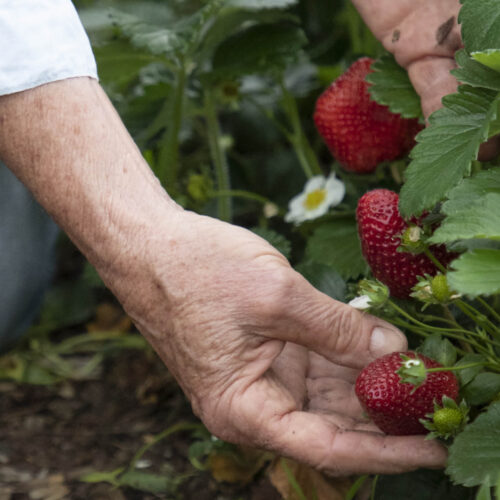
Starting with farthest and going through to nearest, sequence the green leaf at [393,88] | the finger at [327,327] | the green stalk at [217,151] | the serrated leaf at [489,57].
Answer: the green stalk at [217,151] → the green leaf at [393,88] → the finger at [327,327] → the serrated leaf at [489,57]

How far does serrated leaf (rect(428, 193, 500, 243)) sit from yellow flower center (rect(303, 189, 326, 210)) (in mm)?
700

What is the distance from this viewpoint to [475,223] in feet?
2.10

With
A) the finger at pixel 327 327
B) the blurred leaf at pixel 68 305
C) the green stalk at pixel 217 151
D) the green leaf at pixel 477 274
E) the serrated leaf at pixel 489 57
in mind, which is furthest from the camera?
the blurred leaf at pixel 68 305

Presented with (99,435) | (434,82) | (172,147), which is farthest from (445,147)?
(99,435)

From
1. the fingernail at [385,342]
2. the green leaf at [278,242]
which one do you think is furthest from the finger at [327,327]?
the green leaf at [278,242]

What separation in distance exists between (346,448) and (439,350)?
5.6 inches

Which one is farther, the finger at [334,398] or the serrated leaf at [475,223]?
the finger at [334,398]

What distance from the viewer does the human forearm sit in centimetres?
88

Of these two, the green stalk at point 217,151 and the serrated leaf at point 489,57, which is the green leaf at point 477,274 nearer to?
the serrated leaf at point 489,57

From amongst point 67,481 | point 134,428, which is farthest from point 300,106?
point 67,481

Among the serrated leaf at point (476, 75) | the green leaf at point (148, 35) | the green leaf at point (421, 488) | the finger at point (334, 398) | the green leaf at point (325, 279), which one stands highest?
the green leaf at point (148, 35)

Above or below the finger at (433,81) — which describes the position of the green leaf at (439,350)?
below

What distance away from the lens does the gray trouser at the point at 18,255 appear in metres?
1.33

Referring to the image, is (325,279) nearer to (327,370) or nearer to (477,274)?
(327,370)
